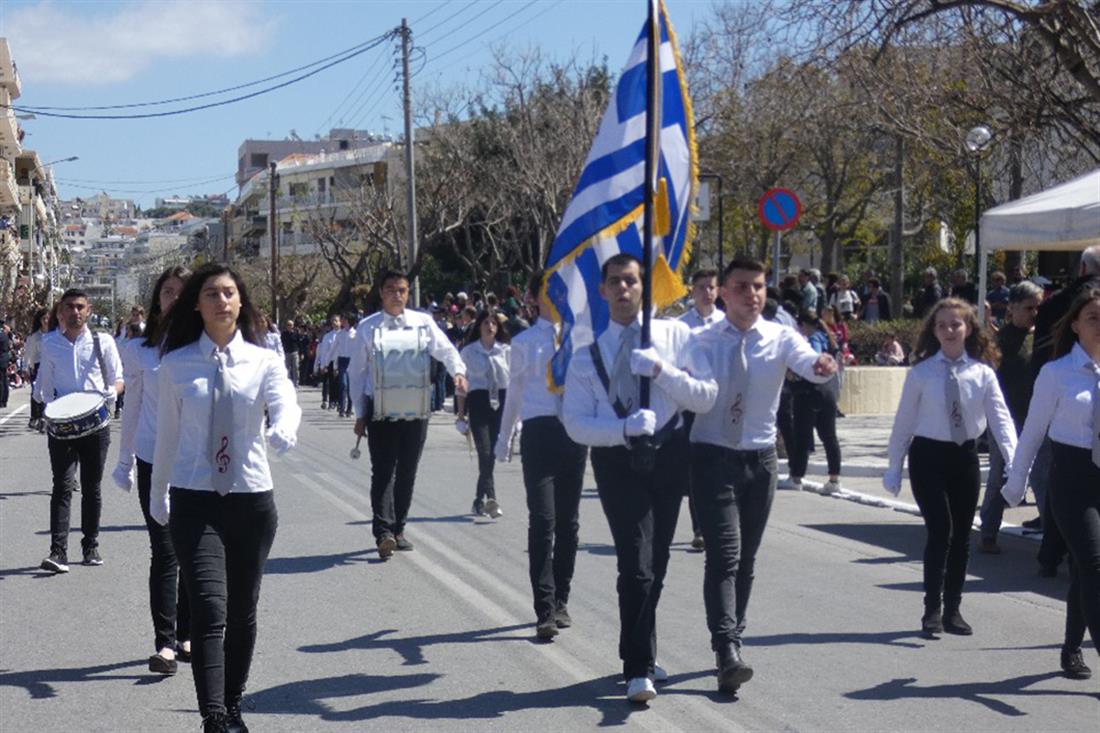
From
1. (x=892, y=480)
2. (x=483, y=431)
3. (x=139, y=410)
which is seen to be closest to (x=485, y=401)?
(x=483, y=431)

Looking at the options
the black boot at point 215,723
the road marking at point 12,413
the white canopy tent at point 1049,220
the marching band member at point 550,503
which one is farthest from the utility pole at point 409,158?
the black boot at point 215,723

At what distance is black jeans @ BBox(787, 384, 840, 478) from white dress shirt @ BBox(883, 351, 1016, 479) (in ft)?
20.9

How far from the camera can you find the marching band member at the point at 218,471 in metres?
5.85

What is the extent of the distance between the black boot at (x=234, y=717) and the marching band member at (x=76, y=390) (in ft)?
15.3

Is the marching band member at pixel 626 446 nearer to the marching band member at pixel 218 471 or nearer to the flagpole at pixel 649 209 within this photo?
the flagpole at pixel 649 209

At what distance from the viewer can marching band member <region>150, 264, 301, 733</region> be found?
5.85m

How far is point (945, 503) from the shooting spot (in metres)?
8.39

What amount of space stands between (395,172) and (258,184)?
39917 mm

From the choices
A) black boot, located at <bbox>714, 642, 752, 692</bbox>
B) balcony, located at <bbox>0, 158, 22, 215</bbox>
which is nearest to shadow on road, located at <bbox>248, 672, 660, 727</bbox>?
black boot, located at <bbox>714, 642, 752, 692</bbox>

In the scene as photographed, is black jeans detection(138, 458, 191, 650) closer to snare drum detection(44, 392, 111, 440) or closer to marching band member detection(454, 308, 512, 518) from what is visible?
snare drum detection(44, 392, 111, 440)

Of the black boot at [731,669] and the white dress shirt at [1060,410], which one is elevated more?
the white dress shirt at [1060,410]

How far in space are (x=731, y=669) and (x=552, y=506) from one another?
5.95ft

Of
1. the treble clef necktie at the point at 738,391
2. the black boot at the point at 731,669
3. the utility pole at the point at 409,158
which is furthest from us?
the utility pole at the point at 409,158

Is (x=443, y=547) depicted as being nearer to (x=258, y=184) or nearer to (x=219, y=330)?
(x=219, y=330)
